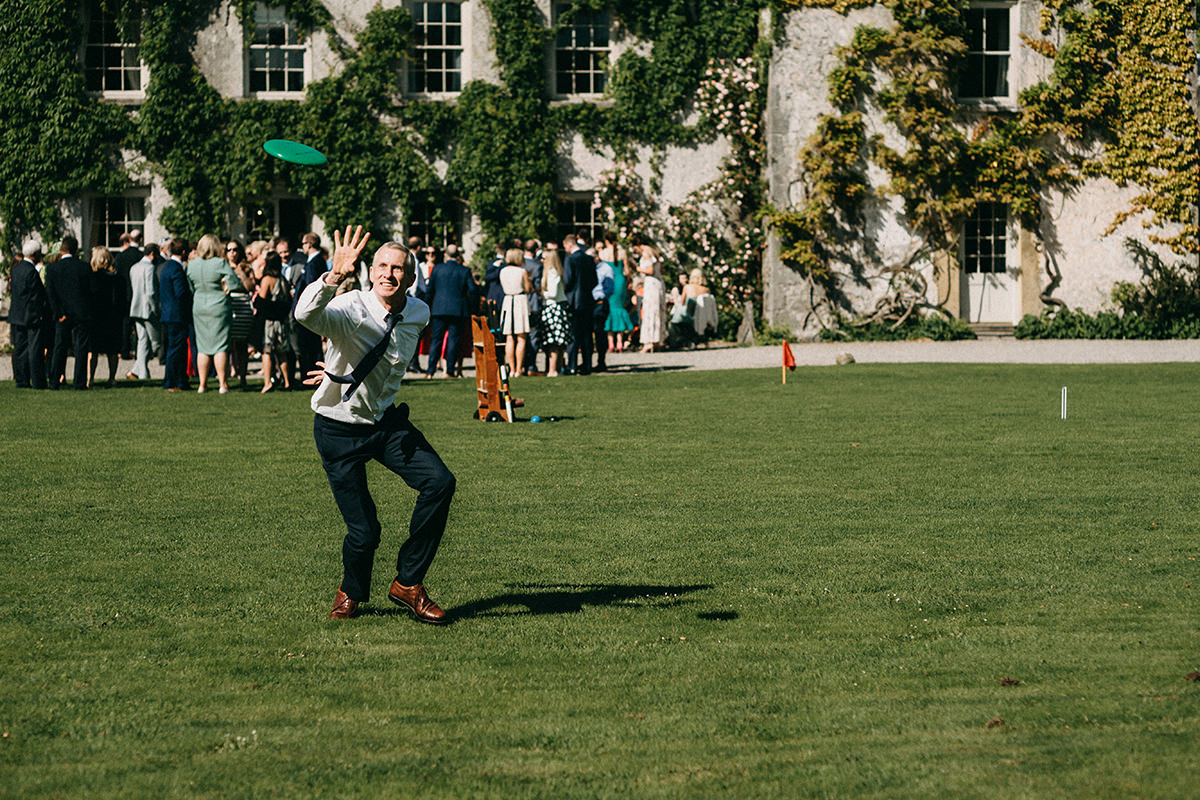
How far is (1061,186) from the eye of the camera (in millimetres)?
27281

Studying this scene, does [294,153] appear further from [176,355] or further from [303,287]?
[176,355]

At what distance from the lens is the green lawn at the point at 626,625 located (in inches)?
187

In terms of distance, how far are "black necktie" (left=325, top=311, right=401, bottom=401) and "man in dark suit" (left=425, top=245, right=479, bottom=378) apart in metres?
13.1

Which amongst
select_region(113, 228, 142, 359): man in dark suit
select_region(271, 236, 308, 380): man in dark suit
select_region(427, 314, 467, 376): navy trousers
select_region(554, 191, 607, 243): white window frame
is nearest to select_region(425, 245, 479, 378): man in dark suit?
select_region(427, 314, 467, 376): navy trousers

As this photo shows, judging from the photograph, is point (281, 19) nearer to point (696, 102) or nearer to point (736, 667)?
point (696, 102)

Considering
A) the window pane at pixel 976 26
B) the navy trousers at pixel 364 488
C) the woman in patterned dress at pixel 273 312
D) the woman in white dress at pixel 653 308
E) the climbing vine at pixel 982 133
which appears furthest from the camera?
the window pane at pixel 976 26

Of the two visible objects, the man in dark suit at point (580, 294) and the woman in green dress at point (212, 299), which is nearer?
the woman in green dress at point (212, 299)

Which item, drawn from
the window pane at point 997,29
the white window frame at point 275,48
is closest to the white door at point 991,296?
the window pane at point 997,29

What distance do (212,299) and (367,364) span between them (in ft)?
38.8

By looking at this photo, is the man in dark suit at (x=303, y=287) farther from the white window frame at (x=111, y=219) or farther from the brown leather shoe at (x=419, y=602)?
the brown leather shoe at (x=419, y=602)

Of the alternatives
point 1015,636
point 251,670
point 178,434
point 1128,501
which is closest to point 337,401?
point 251,670

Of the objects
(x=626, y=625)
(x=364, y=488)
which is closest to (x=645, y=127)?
(x=364, y=488)

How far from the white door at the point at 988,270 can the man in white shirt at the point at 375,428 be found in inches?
882

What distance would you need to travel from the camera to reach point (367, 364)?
6.60m
